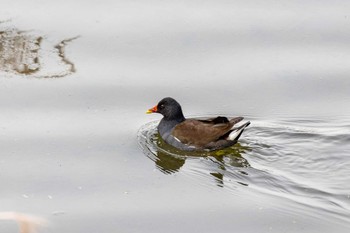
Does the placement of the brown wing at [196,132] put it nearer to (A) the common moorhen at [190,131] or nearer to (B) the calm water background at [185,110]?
(A) the common moorhen at [190,131]

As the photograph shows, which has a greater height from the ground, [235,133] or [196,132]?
[235,133]

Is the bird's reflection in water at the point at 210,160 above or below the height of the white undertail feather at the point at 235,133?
below

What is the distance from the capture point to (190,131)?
10398mm

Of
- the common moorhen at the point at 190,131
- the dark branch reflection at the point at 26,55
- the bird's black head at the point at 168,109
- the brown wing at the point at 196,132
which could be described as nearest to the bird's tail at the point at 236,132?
the common moorhen at the point at 190,131

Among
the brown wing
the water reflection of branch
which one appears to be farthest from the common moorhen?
the water reflection of branch

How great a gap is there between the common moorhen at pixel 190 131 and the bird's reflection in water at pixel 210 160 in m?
0.09

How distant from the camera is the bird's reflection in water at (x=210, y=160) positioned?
378 inches

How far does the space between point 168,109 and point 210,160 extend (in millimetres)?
777

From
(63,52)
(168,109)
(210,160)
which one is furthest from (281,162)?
(63,52)

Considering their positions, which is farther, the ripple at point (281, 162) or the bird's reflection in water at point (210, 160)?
the bird's reflection in water at point (210, 160)

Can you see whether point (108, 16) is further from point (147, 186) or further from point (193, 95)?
point (147, 186)

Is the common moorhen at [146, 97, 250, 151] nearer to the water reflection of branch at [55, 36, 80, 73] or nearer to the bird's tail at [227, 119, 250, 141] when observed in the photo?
the bird's tail at [227, 119, 250, 141]

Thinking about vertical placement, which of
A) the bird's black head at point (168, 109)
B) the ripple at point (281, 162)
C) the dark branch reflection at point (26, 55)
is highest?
the dark branch reflection at point (26, 55)

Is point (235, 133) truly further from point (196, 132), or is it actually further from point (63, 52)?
point (63, 52)
